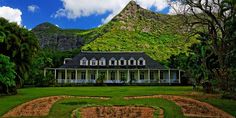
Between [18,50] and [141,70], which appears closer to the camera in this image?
[18,50]

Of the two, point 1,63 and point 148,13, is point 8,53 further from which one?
point 148,13

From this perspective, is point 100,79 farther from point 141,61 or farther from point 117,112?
point 117,112

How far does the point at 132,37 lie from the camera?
11694 centimetres

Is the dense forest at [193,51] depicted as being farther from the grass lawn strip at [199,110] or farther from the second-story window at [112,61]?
the second-story window at [112,61]

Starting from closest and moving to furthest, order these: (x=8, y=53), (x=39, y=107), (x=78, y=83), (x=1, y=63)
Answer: (x=39, y=107)
(x=1, y=63)
(x=8, y=53)
(x=78, y=83)

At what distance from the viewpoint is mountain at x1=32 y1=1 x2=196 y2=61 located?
105750 mm

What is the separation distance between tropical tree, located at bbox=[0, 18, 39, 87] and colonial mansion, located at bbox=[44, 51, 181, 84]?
30.7 meters

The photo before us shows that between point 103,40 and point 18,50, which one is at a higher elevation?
point 103,40

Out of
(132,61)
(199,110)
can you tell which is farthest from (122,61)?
(199,110)

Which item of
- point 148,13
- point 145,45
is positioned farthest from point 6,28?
point 148,13

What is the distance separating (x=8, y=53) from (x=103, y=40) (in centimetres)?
7388

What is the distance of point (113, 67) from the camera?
7581 cm

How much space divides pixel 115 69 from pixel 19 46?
35.2 m

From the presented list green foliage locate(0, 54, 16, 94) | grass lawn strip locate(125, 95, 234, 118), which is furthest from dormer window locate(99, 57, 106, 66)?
grass lawn strip locate(125, 95, 234, 118)
